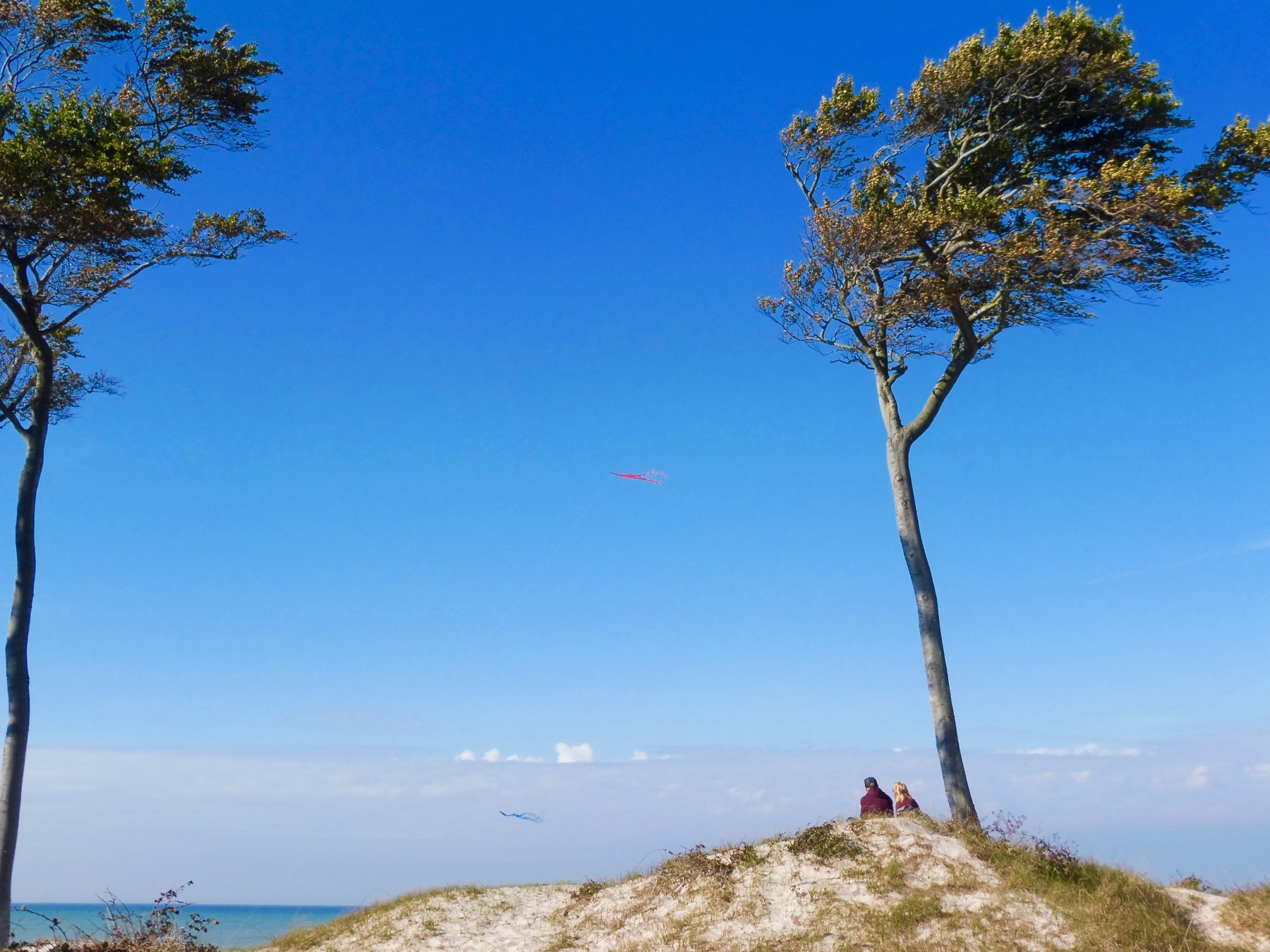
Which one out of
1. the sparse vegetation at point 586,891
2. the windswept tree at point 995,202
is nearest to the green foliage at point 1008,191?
the windswept tree at point 995,202

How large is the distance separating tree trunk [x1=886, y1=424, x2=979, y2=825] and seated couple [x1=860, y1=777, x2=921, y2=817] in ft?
2.68

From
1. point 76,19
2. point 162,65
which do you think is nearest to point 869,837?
point 162,65

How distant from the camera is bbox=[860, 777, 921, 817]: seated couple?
16.5 meters

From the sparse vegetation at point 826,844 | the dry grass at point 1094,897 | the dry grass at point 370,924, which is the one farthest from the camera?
the dry grass at point 370,924

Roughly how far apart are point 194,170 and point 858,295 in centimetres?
1477

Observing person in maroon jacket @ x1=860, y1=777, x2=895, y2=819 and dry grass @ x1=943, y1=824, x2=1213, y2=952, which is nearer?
dry grass @ x1=943, y1=824, x2=1213, y2=952

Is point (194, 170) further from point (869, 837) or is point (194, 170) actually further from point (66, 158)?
point (869, 837)

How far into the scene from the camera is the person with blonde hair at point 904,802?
16.6m

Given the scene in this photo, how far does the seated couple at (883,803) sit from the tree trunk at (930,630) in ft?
2.68

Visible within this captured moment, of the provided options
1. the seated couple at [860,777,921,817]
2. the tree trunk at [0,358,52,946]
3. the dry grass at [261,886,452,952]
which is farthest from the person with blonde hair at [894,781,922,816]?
the tree trunk at [0,358,52,946]

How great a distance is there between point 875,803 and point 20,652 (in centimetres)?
1591

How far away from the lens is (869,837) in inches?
605

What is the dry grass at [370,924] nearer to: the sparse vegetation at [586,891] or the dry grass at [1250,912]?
the sparse vegetation at [586,891]

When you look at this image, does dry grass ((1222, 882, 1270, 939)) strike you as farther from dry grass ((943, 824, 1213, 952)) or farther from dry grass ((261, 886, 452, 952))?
dry grass ((261, 886, 452, 952))
